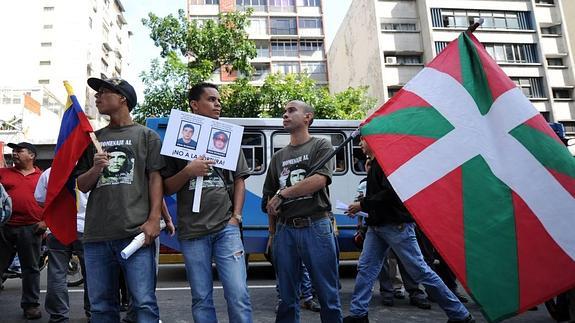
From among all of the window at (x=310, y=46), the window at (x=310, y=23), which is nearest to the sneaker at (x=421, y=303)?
the window at (x=310, y=46)

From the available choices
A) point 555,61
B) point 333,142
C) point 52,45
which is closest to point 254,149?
point 333,142

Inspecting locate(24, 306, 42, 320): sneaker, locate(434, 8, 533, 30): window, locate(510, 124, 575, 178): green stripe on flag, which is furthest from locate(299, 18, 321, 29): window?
locate(510, 124, 575, 178): green stripe on flag

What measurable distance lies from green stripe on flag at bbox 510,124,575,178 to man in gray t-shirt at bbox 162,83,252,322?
1942 millimetres

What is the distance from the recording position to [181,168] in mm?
3023

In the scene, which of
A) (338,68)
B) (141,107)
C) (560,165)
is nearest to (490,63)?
(560,165)

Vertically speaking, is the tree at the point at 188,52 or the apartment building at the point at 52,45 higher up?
the apartment building at the point at 52,45

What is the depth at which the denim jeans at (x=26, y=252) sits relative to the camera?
4641 mm

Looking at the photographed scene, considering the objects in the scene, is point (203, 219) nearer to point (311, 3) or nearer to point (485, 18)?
point (485, 18)

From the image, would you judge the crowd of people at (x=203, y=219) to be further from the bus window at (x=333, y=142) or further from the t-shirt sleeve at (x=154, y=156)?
the bus window at (x=333, y=142)

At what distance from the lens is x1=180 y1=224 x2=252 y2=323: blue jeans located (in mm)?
2729

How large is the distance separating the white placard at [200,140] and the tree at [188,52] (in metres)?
12.8

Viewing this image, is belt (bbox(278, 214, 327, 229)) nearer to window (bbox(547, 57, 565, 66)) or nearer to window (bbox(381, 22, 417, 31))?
window (bbox(381, 22, 417, 31))

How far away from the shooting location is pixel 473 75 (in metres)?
3.14

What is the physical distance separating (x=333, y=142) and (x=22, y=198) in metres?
4.70
